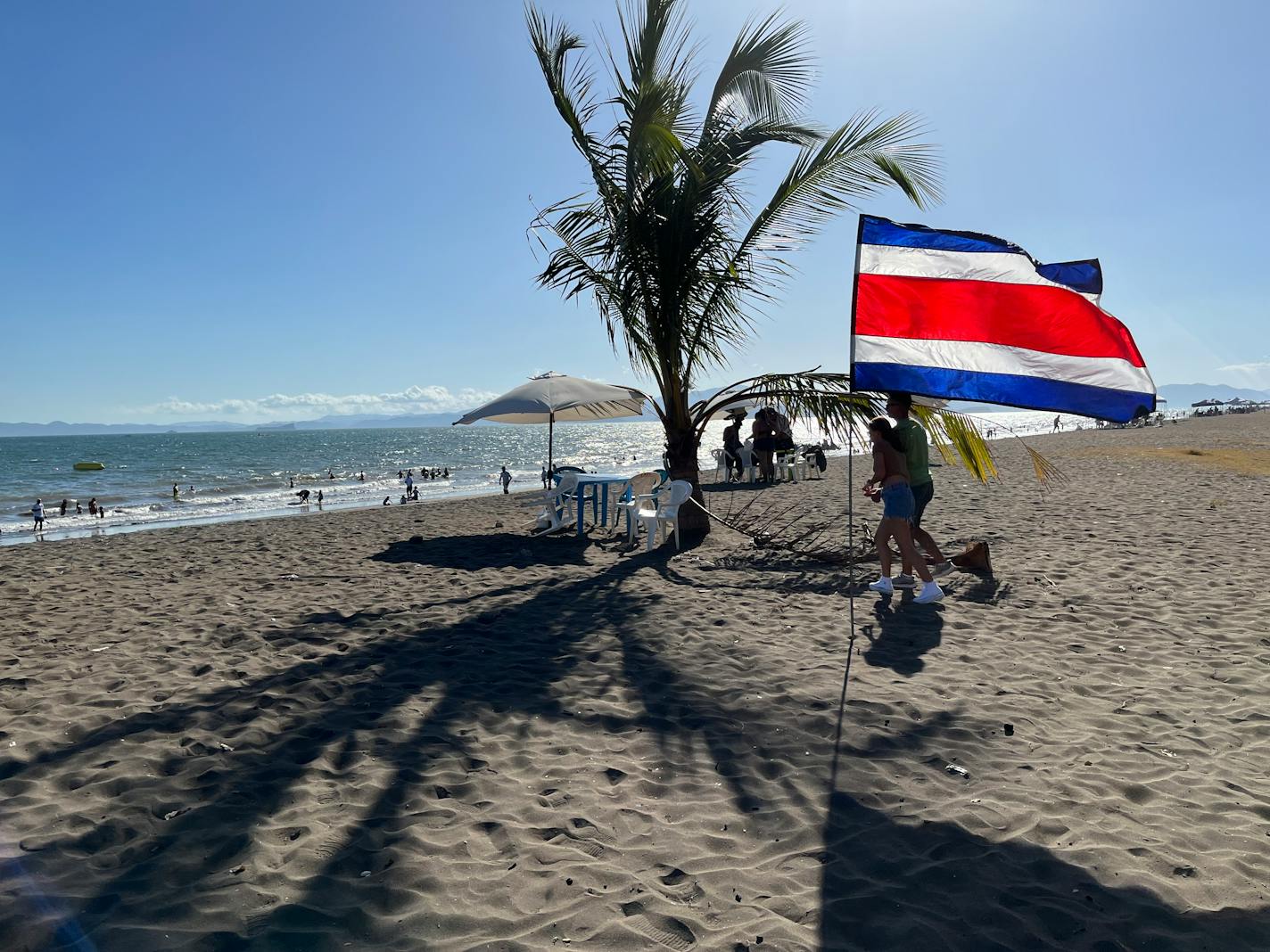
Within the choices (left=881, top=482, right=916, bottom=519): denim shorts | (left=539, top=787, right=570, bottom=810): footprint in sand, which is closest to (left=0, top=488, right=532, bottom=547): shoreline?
(left=881, top=482, right=916, bottom=519): denim shorts

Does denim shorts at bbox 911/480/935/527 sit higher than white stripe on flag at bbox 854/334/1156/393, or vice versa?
white stripe on flag at bbox 854/334/1156/393

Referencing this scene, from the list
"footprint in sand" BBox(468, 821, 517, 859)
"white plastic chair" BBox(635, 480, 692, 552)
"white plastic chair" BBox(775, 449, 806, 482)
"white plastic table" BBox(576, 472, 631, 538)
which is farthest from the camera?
"white plastic chair" BBox(775, 449, 806, 482)

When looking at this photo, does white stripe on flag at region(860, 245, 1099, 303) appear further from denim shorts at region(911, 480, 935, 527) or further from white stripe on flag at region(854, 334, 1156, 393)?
denim shorts at region(911, 480, 935, 527)

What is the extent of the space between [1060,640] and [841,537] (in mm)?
4478

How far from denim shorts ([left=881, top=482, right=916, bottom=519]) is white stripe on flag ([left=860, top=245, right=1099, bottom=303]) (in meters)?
2.01

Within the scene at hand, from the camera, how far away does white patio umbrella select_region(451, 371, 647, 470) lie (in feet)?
34.0

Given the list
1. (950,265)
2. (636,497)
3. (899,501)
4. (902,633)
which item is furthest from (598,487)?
(950,265)

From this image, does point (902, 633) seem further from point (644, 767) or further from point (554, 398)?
point (554, 398)

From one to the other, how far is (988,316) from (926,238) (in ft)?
2.12

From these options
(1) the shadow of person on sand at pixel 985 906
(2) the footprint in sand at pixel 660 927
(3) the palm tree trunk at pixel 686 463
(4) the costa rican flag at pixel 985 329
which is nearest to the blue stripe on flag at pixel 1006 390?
(4) the costa rican flag at pixel 985 329

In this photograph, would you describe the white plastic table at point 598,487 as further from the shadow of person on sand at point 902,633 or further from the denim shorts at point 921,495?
the shadow of person on sand at point 902,633

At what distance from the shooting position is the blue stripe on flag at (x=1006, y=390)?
393 centimetres

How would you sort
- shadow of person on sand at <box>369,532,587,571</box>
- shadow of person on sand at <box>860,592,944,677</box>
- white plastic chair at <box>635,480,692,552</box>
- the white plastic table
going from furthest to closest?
1. the white plastic table
2. white plastic chair at <box>635,480,692,552</box>
3. shadow of person on sand at <box>369,532,587,571</box>
4. shadow of person on sand at <box>860,592,944,677</box>

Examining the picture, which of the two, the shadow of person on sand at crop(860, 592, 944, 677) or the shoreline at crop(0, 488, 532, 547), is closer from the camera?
the shadow of person on sand at crop(860, 592, 944, 677)
